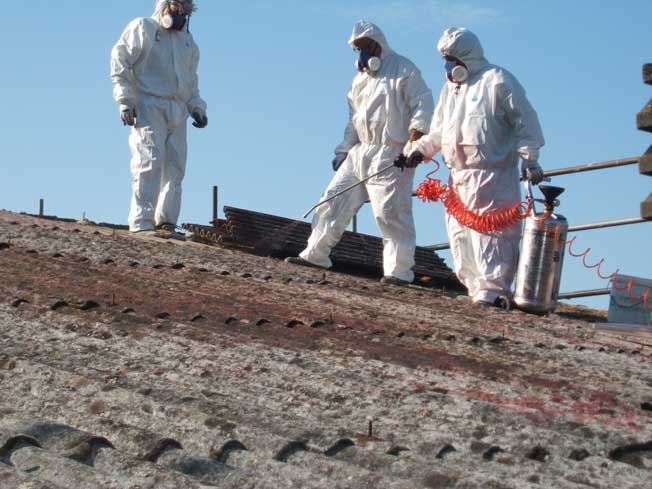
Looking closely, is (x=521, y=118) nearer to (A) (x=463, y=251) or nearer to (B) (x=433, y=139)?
(B) (x=433, y=139)

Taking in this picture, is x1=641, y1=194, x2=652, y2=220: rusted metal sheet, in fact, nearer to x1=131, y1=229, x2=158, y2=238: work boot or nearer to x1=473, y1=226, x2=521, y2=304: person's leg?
x1=473, y1=226, x2=521, y2=304: person's leg

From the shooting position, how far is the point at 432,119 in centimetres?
1075

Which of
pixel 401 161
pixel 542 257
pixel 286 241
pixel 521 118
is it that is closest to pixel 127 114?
pixel 286 241

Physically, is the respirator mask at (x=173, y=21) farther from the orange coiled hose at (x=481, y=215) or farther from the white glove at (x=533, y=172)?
the white glove at (x=533, y=172)

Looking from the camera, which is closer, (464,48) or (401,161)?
(464,48)

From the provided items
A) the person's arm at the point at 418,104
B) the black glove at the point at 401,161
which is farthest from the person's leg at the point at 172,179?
the black glove at the point at 401,161

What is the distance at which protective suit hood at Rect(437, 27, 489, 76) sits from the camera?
400 inches

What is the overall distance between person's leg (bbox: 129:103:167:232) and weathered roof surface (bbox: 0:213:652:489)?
3253mm

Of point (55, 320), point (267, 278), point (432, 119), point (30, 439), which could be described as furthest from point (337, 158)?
point (30, 439)

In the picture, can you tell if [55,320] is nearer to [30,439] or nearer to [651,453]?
[30,439]

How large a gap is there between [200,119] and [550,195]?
439cm

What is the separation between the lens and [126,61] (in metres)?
12.4

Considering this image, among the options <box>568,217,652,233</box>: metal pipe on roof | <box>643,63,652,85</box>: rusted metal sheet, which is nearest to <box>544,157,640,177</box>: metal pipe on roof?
<box>568,217,652,233</box>: metal pipe on roof

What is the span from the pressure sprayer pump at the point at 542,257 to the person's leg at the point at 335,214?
2.29 m
